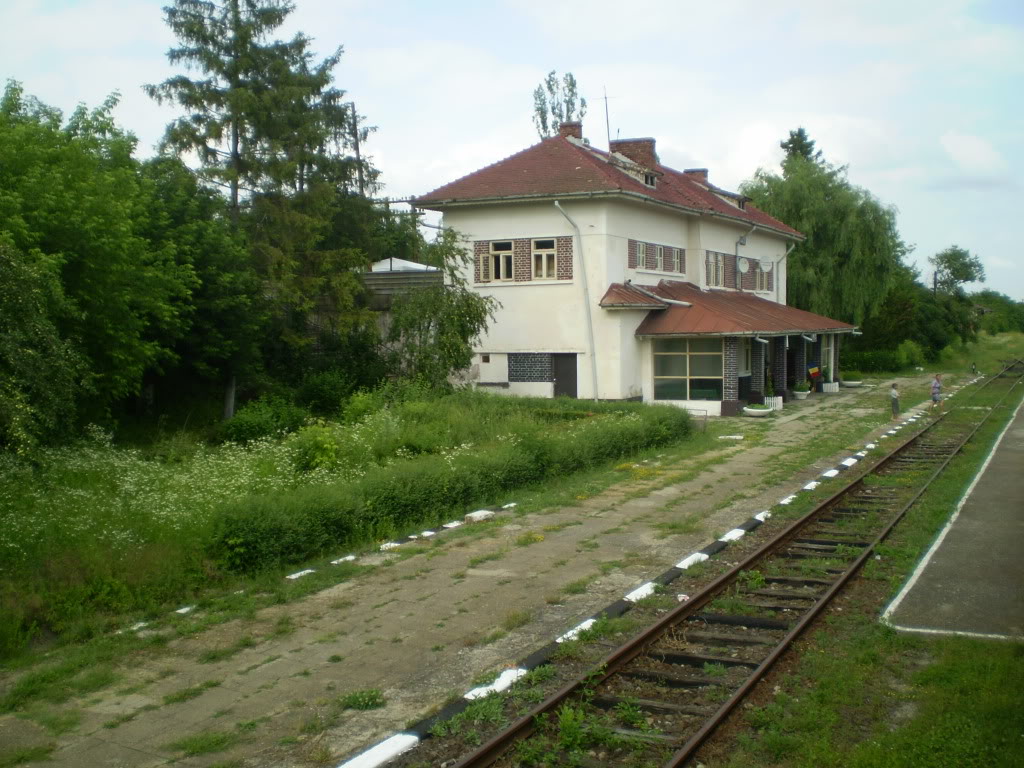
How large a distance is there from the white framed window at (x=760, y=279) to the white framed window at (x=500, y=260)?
46.4 feet

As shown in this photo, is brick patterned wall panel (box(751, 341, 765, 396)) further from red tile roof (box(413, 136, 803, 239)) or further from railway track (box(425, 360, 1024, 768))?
railway track (box(425, 360, 1024, 768))

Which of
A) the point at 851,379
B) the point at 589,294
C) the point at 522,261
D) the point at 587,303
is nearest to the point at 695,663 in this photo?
the point at 587,303

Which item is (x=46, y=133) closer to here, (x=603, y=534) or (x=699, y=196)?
(x=603, y=534)

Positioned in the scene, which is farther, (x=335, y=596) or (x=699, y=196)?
(x=699, y=196)

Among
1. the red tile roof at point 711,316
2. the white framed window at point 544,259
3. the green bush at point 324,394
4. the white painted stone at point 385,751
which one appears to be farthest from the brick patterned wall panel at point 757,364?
the white painted stone at point 385,751

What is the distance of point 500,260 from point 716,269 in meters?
9.88

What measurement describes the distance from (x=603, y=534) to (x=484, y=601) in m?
3.41

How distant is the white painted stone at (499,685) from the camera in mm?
6738

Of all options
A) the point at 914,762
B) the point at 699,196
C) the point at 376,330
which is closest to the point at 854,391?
the point at 699,196

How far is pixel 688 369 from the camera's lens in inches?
1140

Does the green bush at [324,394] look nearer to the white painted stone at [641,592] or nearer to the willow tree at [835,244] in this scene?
the white painted stone at [641,592]

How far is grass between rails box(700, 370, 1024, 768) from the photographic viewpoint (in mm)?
5668

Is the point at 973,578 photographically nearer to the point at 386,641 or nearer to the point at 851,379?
the point at 386,641

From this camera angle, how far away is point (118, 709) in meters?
6.66
